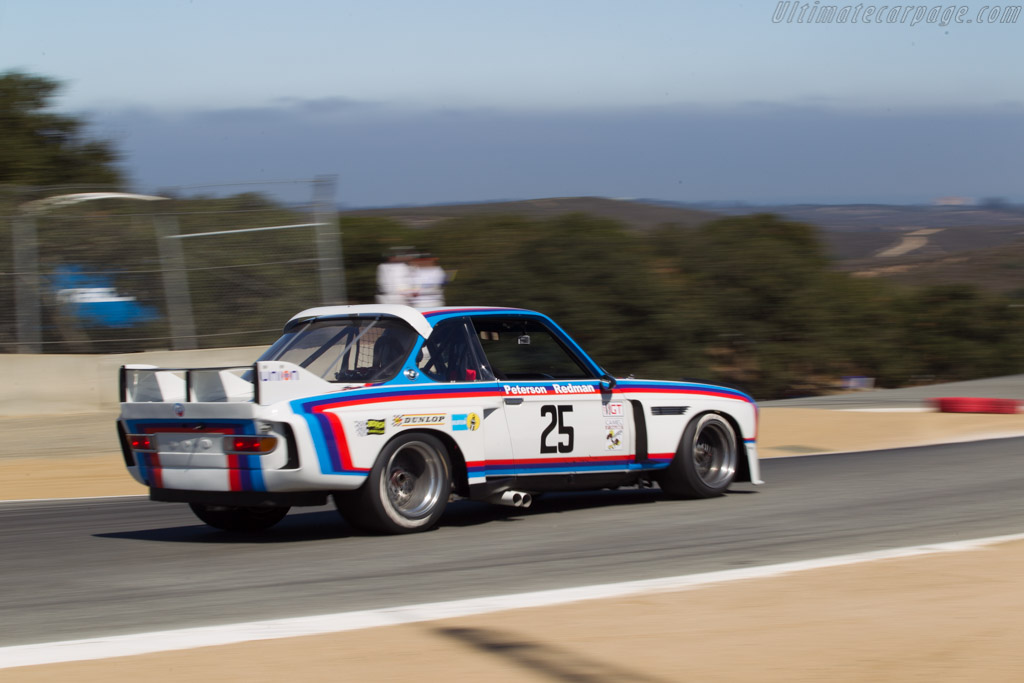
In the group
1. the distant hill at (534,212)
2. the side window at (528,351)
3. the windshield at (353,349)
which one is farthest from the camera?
the distant hill at (534,212)

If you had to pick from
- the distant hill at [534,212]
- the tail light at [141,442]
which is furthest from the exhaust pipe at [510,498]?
the distant hill at [534,212]

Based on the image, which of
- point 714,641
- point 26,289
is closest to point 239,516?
point 714,641

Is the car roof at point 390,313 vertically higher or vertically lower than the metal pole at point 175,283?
lower

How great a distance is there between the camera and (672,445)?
30.2 ft

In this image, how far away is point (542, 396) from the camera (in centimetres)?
848

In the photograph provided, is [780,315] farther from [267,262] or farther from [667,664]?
[667,664]

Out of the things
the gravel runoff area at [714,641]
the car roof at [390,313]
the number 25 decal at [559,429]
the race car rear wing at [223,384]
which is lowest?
the gravel runoff area at [714,641]

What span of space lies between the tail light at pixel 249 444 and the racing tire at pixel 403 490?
68 cm

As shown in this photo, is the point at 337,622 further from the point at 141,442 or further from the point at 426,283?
the point at 426,283

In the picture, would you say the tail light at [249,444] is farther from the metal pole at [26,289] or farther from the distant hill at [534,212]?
the distant hill at [534,212]

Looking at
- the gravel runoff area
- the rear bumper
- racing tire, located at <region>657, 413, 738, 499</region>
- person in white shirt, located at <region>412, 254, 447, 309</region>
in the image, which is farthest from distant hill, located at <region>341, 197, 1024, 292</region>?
the gravel runoff area

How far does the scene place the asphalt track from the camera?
5957 millimetres

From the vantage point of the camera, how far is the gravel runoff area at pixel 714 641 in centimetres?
451

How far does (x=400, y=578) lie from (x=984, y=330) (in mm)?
24767
